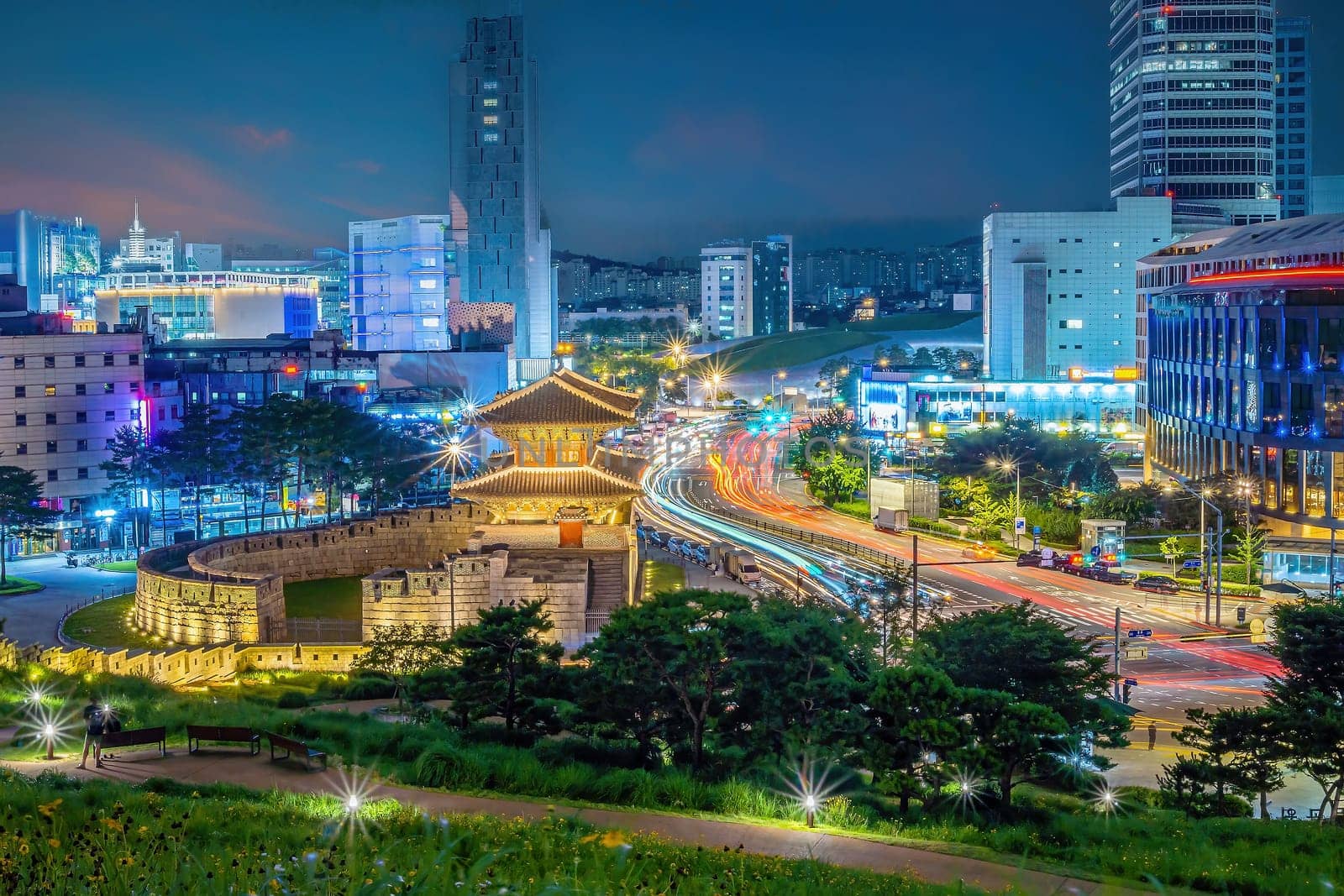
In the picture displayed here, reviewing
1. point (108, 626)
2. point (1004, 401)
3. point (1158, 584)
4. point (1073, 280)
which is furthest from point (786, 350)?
point (108, 626)

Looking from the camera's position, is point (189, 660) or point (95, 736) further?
point (189, 660)

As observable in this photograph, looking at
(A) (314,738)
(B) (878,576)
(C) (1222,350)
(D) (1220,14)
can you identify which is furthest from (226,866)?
(D) (1220,14)

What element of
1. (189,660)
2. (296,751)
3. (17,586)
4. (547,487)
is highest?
(547,487)

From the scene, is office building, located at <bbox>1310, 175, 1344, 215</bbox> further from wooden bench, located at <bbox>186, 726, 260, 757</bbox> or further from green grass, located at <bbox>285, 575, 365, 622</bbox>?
wooden bench, located at <bbox>186, 726, 260, 757</bbox>

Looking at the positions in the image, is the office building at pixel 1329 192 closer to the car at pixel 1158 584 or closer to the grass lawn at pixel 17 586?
the car at pixel 1158 584

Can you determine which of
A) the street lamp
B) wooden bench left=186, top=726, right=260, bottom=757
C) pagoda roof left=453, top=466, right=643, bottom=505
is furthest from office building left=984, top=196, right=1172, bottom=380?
wooden bench left=186, top=726, right=260, bottom=757

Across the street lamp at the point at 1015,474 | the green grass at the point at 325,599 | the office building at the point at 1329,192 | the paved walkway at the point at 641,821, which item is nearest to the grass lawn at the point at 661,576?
the green grass at the point at 325,599

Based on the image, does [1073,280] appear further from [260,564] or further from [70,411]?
[260,564]
